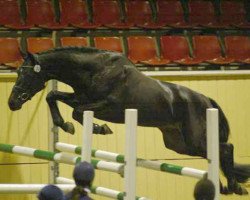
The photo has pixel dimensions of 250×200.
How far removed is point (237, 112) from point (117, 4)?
3397mm

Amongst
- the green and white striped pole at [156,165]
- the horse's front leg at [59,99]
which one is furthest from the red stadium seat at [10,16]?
the horse's front leg at [59,99]

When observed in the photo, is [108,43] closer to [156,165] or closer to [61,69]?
[61,69]

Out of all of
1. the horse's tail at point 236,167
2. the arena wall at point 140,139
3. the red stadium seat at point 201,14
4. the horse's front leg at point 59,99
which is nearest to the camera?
the horse's front leg at point 59,99

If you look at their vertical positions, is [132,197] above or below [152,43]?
below

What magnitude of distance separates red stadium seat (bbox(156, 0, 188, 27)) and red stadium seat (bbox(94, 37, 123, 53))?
111 cm

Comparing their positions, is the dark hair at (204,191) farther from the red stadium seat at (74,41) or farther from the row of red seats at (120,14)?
the row of red seats at (120,14)

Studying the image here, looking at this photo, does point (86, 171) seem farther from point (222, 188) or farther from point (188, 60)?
point (188, 60)

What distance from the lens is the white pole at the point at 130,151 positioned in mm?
3844

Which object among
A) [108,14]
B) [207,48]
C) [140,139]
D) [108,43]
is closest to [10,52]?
[108,43]

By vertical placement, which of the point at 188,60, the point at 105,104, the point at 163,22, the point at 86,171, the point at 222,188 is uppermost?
the point at 163,22

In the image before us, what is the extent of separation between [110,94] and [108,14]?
4681 millimetres

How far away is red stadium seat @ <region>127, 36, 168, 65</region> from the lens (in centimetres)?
835

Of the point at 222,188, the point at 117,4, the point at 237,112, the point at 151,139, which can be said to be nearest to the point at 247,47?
the point at 117,4

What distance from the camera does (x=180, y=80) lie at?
253 inches
